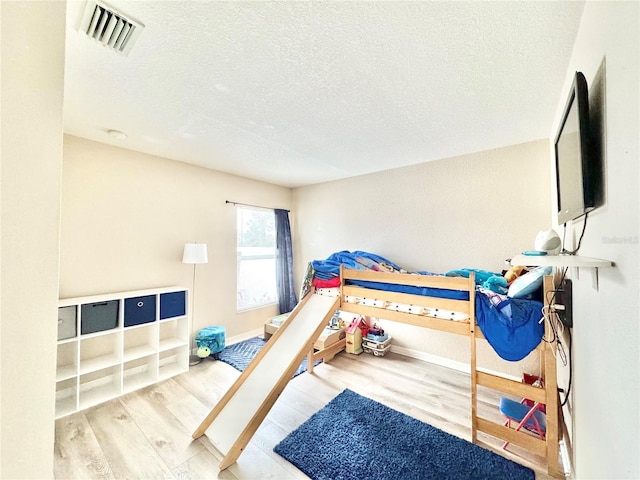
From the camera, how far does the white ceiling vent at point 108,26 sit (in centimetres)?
115

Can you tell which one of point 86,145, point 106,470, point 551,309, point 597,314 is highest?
point 86,145

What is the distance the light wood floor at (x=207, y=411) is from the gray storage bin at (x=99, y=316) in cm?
68

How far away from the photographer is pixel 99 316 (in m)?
2.40

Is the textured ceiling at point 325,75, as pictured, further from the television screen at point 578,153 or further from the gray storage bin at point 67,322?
the gray storage bin at point 67,322

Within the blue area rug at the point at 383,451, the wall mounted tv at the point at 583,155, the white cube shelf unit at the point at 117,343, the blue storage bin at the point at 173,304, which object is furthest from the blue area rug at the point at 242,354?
the wall mounted tv at the point at 583,155

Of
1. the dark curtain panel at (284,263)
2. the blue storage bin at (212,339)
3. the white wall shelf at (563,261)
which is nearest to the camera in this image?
the white wall shelf at (563,261)

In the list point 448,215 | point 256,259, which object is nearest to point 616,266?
point 448,215

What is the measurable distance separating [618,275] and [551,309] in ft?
3.55

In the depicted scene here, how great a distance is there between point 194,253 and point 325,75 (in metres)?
2.38

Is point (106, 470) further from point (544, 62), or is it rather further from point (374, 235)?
point (544, 62)

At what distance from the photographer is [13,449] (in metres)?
0.47

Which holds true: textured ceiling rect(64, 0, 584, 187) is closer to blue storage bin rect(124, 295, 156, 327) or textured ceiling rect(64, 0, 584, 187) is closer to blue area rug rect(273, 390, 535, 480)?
blue storage bin rect(124, 295, 156, 327)

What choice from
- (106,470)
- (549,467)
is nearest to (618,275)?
(549,467)

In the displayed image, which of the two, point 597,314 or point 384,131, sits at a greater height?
point 384,131
